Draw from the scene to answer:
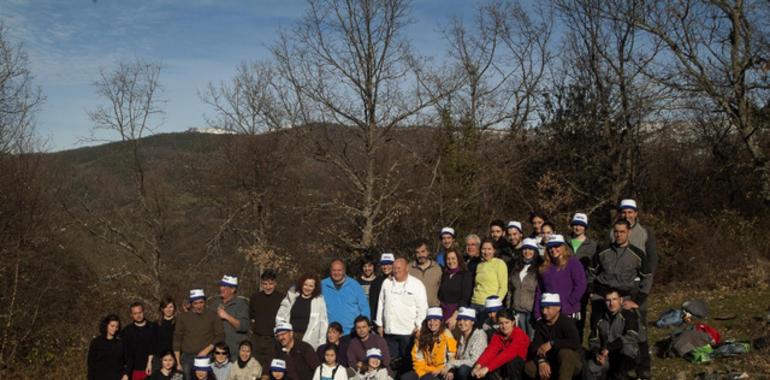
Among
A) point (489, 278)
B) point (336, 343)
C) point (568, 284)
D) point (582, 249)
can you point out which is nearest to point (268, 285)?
point (336, 343)

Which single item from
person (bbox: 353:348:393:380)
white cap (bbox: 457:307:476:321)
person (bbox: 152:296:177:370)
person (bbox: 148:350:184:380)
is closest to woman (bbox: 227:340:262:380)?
person (bbox: 148:350:184:380)

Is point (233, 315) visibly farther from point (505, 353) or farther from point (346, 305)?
point (505, 353)

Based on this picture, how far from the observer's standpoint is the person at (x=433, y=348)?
7.70 m

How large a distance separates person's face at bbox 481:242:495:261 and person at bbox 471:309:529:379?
107cm

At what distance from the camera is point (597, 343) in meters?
7.45

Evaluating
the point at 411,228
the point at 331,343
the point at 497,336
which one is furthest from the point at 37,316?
the point at 497,336

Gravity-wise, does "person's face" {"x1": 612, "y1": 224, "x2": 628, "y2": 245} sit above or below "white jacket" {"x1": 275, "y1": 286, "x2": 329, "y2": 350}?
above

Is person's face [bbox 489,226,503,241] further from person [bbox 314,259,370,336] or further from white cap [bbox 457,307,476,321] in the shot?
person [bbox 314,259,370,336]

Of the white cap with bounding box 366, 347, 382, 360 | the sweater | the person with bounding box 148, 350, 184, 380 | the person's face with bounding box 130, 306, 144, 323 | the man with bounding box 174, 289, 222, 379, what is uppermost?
the sweater

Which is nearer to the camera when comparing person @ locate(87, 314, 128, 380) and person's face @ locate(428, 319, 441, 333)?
person's face @ locate(428, 319, 441, 333)

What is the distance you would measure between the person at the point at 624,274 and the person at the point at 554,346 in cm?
64

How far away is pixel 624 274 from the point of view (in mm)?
7594

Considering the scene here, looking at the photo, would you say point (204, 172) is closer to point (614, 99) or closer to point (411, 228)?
point (411, 228)

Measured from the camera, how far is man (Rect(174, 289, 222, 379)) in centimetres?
847
